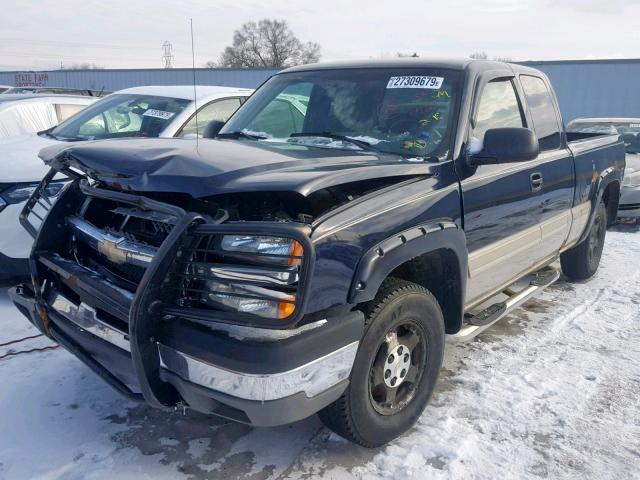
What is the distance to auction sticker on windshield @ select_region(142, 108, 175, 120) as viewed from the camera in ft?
19.5

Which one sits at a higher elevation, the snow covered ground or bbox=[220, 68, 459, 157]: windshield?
bbox=[220, 68, 459, 157]: windshield

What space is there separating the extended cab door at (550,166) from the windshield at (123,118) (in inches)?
133

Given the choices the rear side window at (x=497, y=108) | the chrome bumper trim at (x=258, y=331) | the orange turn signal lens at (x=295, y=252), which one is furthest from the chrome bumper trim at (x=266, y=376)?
the rear side window at (x=497, y=108)

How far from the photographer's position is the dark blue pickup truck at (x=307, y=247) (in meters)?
2.29

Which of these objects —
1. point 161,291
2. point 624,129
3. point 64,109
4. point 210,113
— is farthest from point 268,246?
point 624,129

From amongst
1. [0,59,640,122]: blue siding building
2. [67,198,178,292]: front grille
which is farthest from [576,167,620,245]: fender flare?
[0,59,640,122]: blue siding building

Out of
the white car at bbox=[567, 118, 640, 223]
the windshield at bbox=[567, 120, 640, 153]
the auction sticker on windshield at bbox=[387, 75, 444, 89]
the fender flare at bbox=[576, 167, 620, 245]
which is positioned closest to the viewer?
the auction sticker on windshield at bbox=[387, 75, 444, 89]

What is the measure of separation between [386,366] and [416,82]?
69.2 inches

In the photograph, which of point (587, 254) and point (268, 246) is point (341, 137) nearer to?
point (268, 246)

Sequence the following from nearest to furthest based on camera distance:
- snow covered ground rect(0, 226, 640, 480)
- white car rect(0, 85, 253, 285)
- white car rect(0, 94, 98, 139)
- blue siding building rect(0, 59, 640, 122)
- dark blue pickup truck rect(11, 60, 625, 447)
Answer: dark blue pickup truck rect(11, 60, 625, 447) < snow covered ground rect(0, 226, 640, 480) < white car rect(0, 85, 253, 285) < white car rect(0, 94, 98, 139) < blue siding building rect(0, 59, 640, 122)

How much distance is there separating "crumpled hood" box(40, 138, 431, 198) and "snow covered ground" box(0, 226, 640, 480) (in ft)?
4.25

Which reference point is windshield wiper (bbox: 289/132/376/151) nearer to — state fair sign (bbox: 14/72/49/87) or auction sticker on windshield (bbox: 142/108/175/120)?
auction sticker on windshield (bbox: 142/108/175/120)

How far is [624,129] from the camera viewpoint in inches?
404

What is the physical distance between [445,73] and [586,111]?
19.2 metres
